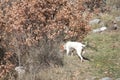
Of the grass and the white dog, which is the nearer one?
the grass

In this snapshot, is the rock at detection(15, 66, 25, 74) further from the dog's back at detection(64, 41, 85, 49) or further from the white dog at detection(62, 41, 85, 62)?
the dog's back at detection(64, 41, 85, 49)


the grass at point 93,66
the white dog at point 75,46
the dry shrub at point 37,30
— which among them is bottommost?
the grass at point 93,66

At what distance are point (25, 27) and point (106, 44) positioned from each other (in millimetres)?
4281

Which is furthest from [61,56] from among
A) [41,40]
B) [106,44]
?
[106,44]

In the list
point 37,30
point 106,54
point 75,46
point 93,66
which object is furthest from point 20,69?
point 106,54

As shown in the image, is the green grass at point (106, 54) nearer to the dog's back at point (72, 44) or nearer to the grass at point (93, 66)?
the grass at point (93, 66)

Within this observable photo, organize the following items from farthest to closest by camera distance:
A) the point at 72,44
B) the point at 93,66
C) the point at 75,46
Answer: the point at 72,44
the point at 75,46
the point at 93,66

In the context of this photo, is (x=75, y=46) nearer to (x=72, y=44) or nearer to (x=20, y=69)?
(x=72, y=44)

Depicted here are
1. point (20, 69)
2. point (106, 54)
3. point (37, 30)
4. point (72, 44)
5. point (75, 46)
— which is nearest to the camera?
point (20, 69)

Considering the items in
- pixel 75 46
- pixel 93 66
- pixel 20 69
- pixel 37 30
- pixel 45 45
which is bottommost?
pixel 93 66

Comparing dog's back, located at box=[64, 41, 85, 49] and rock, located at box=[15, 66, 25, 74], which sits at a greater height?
dog's back, located at box=[64, 41, 85, 49]

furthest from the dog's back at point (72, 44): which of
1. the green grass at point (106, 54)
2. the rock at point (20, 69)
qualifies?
the rock at point (20, 69)

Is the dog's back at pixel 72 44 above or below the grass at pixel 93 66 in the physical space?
above

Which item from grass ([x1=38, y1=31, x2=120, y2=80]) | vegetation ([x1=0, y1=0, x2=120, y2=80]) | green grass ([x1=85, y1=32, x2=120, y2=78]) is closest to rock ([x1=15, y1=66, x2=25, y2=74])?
vegetation ([x1=0, y1=0, x2=120, y2=80])
